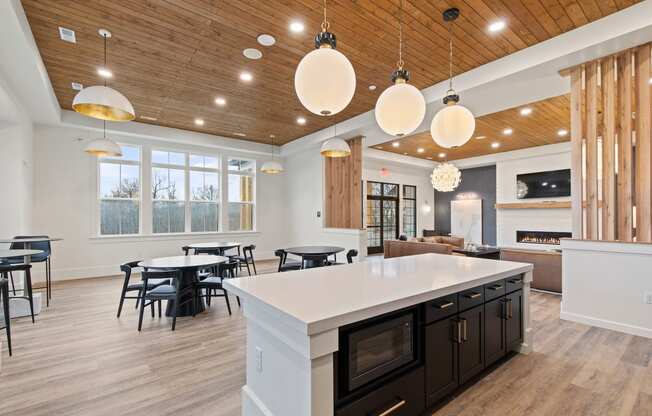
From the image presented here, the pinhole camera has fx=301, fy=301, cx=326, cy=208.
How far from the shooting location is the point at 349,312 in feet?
4.52

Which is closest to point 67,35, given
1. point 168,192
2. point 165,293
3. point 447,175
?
point 165,293

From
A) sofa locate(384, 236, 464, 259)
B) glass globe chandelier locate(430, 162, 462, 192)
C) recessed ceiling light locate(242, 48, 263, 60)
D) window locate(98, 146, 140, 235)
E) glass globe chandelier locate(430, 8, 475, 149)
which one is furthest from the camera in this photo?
glass globe chandelier locate(430, 162, 462, 192)

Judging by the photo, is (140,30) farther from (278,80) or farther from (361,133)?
(361,133)

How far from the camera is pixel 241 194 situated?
342 inches

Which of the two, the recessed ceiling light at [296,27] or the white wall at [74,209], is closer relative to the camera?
the recessed ceiling light at [296,27]

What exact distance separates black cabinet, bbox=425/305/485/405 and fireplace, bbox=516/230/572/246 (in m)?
8.02

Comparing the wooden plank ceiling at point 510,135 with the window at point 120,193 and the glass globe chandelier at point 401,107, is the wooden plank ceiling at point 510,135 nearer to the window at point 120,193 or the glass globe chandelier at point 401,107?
the glass globe chandelier at point 401,107

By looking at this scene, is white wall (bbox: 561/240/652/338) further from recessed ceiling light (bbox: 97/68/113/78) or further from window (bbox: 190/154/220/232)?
window (bbox: 190/154/220/232)

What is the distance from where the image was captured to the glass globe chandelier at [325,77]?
168cm

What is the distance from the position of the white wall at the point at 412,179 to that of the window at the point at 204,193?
462 cm

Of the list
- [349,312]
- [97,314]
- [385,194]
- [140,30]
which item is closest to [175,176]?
[97,314]

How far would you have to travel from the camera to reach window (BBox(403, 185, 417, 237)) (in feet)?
36.7

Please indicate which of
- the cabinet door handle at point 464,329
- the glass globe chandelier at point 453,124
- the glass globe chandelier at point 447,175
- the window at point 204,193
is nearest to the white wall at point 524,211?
the glass globe chandelier at point 447,175

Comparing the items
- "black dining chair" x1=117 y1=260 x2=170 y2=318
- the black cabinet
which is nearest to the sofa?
the black cabinet
